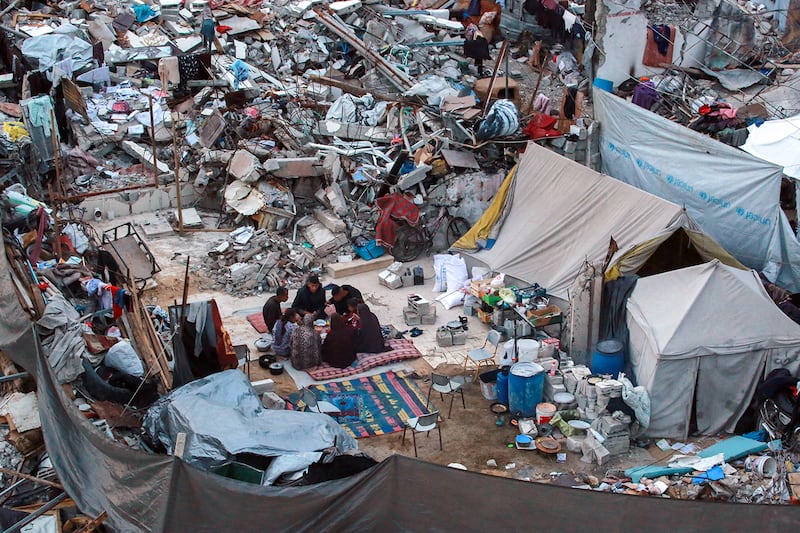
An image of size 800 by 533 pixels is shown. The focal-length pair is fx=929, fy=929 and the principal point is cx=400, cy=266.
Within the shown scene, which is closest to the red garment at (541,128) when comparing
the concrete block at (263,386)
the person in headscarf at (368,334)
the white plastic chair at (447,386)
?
the person in headscarf at (368,334)

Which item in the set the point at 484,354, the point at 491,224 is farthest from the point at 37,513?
the point at 491,224

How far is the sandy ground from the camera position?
11.0 meters

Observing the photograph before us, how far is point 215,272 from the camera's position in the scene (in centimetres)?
1559

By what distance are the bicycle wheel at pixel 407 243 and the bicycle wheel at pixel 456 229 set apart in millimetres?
606

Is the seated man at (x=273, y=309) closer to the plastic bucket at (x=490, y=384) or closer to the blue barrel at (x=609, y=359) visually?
the plastic bucket at (x=490, y=384)

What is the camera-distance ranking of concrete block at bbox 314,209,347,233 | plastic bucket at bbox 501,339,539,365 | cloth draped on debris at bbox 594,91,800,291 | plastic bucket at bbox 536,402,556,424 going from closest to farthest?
plastic bucket at bbox 536,402,556,424 → plastic bucket at bbox 501,339,539,365 → cloth draped on debris at bbox 594,91,800,291 → concrete block at bbox 314,209,347,233

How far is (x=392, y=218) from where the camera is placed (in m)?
16.0

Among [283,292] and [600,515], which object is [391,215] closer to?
[283,292]

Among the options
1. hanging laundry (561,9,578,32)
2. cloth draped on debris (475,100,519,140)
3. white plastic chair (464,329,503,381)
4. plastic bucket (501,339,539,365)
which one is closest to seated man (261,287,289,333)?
white plastic chair (464,329,503,381)

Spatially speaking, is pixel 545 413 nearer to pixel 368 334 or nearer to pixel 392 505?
pixel 368 334

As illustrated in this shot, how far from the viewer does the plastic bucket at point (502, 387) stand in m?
12.0

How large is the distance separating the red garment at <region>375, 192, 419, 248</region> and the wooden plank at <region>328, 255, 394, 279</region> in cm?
30

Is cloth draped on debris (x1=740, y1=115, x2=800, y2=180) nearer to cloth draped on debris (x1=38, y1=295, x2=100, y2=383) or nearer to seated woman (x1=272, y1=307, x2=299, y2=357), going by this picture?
seated woman (x1=272, y1=307, x2=299, y2=357)

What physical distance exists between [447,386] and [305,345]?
2.24 m
